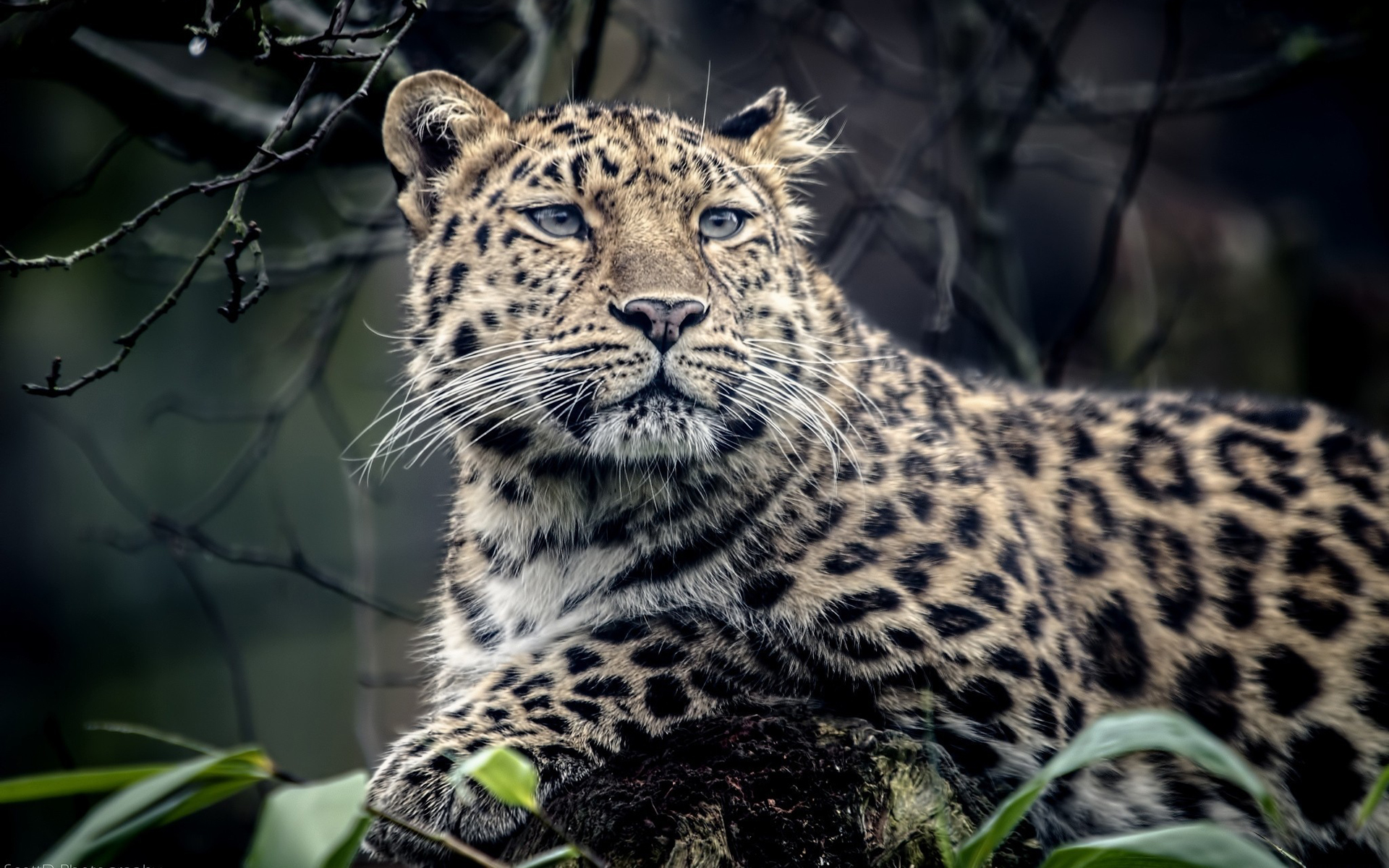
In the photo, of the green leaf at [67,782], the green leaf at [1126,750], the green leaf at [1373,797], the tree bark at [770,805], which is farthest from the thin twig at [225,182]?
the green leaf at [1373,797]

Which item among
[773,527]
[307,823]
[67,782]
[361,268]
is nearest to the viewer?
[307,823]

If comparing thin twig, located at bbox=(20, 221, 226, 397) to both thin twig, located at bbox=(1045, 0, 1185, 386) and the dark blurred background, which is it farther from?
thin twig, located at bbox=(1045, 0, 1185, 386)

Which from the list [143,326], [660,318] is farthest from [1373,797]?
[143,326]

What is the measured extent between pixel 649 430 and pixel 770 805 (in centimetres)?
113

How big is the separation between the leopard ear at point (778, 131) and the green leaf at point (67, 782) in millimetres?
3056

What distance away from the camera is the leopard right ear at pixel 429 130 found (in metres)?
3.94

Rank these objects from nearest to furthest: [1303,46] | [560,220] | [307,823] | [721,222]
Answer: [307,823] < [560,220] < [721,222] < [1303,46]

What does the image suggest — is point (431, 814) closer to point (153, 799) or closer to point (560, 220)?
point (153, 799)

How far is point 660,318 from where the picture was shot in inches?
135

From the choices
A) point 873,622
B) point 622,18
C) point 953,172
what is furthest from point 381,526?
point 873,622

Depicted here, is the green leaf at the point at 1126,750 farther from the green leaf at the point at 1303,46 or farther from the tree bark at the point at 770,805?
the green leaf at the point at 1303,46

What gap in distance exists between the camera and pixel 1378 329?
32.6 feet

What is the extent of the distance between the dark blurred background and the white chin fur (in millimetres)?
1224

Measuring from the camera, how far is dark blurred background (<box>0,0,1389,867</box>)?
5.28 m
